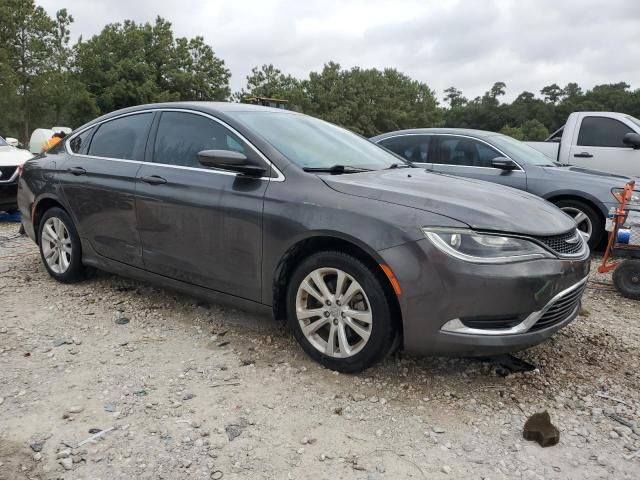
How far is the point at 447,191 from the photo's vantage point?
3.17 metres

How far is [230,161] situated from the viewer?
10.8ft

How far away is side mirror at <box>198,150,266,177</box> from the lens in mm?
3295

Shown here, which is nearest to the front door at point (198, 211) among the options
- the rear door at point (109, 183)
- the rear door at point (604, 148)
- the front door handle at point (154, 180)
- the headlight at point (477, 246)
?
the front door handle at point (154, 180)

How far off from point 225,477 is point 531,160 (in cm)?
584

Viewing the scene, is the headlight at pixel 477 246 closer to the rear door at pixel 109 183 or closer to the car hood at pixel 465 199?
the car hood at pixel 465 199

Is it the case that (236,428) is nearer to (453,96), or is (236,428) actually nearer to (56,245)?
(56,245)

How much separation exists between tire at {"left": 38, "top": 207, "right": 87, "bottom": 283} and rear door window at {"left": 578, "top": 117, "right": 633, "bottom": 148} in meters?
7.29

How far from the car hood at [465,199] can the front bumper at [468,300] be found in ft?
0.73

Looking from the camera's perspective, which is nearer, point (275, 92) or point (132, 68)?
point (132, 68)

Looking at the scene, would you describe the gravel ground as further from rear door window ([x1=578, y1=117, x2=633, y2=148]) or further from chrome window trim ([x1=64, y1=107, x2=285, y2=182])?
rear door window ([x1=578, y1=117, x2=633, y2=148])

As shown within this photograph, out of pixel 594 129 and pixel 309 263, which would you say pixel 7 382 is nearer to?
pixel 309 263

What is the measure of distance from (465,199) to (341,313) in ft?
3.07

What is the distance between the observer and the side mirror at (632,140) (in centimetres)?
786

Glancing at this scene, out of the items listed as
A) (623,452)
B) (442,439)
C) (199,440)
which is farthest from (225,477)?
(623,452)
